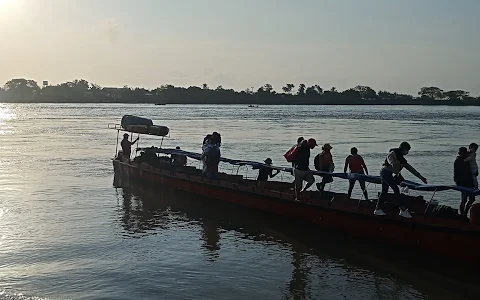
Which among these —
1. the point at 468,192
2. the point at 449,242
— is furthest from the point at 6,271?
the point at 468,192

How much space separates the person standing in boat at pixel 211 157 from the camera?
59.5 feet

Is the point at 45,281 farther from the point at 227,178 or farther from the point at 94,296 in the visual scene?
the point at 227,178

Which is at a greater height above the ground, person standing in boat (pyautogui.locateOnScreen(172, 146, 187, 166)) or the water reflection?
person standing in boat (pyautogui.locateOnScreen(172, 146, 187, 166))

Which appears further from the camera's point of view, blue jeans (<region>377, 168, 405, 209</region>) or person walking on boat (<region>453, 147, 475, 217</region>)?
person walking on boat (<region>453, 147, 475, 217</region>)

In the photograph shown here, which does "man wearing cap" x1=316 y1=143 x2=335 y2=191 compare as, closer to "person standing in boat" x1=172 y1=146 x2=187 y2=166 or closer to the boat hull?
the boat hull

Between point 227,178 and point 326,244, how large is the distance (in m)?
7.01

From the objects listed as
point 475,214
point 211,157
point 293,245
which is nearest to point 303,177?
point 293,245

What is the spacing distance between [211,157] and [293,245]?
5.45 m

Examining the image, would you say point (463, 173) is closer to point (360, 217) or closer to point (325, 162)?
point (360, 217)

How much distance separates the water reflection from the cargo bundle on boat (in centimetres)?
32

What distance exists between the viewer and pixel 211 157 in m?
18.3

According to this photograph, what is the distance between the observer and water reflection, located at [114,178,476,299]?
10.7m

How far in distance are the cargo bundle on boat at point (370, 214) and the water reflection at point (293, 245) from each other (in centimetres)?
32

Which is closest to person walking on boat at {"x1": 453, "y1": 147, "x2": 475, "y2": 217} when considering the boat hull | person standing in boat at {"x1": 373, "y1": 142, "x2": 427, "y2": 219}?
person standing in boat at {"x1": 373, "y1": 142, "x2": 427, "y2": 219}
